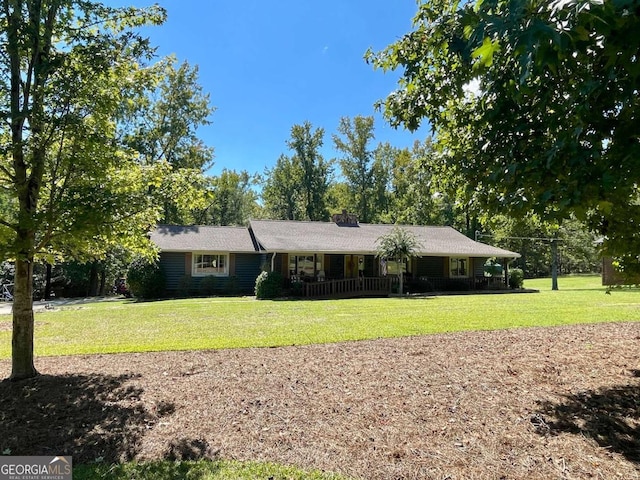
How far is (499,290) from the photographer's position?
78.7ft

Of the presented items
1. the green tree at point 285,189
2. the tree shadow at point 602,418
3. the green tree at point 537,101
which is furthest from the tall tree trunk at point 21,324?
the green tree at point 285,189

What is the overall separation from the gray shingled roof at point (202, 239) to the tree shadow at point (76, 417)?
50.3 ft

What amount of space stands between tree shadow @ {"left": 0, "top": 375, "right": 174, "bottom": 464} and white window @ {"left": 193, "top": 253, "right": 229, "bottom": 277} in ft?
52.7

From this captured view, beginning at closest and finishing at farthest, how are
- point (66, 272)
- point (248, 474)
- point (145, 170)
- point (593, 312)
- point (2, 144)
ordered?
point (248, 474) → point (2, 144) → point (145, 170) → point (593, 312) → point (66, 272)

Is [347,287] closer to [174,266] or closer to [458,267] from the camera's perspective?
[458,267]

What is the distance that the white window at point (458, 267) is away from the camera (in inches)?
976

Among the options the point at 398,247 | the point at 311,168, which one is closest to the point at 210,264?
the point at 398,247

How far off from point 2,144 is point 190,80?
32710mm

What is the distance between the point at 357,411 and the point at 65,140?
16.8 feet

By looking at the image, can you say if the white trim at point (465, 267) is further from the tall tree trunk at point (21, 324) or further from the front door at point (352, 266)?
the tall tree trunk at point (21, 324)

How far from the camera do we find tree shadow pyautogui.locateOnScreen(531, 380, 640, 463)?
3865 mm

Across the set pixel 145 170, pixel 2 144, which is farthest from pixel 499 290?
pixel 2 144

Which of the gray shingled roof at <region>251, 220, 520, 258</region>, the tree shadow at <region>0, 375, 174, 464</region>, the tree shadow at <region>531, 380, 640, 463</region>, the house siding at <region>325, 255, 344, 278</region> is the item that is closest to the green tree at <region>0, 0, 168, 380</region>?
the tree shadow at <region>0, 375, 174, 464</region>

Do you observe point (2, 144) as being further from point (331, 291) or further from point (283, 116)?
point (283, 116)
